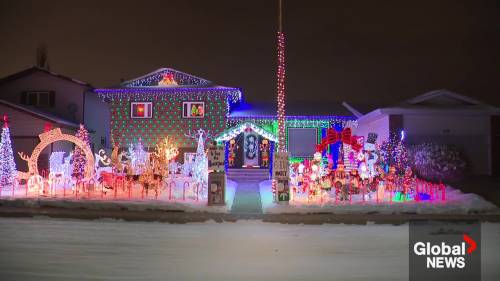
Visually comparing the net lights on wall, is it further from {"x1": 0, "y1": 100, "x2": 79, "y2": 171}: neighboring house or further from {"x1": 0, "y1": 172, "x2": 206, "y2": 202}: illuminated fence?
{"x1": 0, "y1": 172, "x2": 206, "y2": 202}: illuminated fence

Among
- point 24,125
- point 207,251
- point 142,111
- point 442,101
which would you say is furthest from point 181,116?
point 207,251

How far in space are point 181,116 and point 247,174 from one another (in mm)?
5800

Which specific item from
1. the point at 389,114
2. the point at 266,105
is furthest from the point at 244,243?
the point at 266,105

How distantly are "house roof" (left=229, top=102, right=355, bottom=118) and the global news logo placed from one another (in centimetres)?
1747

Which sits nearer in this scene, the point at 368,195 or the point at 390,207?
the point at 390,207

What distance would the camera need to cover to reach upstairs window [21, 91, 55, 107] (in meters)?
27.5

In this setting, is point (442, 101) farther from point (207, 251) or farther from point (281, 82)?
point (207, 251)

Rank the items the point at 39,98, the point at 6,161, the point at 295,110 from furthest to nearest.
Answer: the point at 39,98 < the point at 295,110 < the point at 6,161

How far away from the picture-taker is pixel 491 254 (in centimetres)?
761

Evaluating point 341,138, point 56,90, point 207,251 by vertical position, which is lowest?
point 207,251

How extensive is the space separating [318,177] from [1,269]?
34.3ft

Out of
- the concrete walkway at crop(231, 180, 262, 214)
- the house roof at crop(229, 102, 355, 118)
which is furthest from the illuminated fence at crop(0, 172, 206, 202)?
the house roof at crop(229, 102, 355, 118)

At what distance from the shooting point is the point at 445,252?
766cm

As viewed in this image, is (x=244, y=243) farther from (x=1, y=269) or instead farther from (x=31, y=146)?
(x=31, y=146)
